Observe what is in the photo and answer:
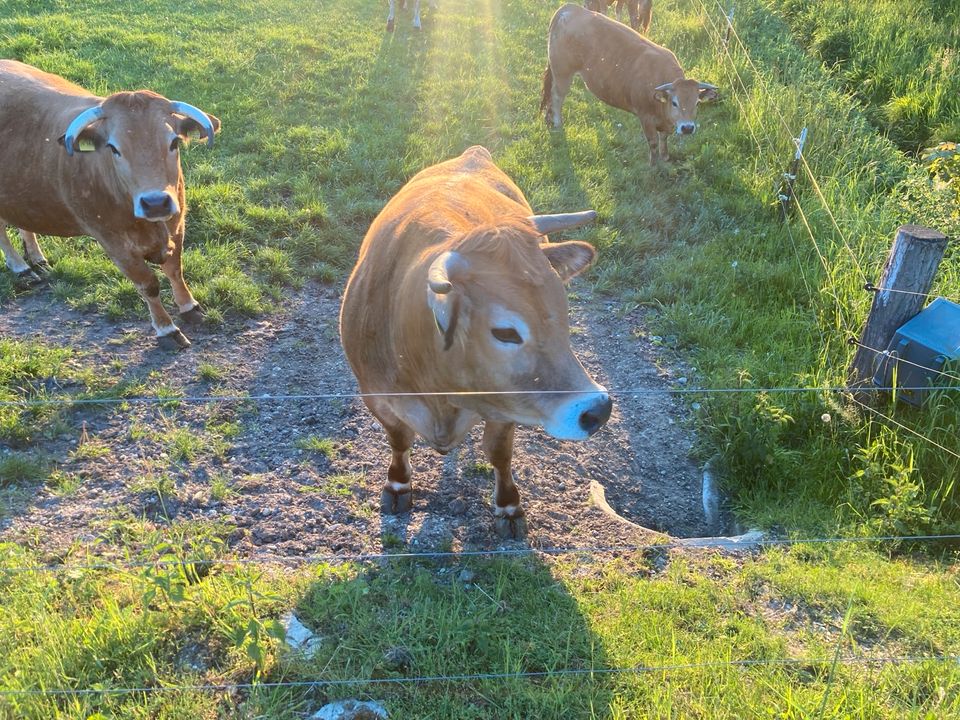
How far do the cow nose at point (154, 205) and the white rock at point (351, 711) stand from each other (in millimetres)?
3398

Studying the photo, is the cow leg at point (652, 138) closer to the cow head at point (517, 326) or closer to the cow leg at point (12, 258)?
the cow head at point (517, 326)

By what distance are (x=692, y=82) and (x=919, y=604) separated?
6724 millimetres

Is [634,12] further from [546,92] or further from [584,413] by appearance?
[584,413]

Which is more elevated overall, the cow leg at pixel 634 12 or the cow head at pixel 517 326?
the cow leg at pixel 634 12

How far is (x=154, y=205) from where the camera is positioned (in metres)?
4.70

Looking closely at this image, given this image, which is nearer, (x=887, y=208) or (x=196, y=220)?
(x=887, y=208)

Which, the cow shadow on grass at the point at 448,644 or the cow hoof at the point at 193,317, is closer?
the cow shadow on grass at the point at 448,644

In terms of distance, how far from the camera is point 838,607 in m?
3.26

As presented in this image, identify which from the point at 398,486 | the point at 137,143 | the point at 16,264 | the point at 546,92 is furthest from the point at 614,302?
the point at 16,264

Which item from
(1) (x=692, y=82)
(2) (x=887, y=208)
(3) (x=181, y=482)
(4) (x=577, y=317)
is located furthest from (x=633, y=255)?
(3) (x=181, y=482)

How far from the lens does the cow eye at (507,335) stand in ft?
9.05

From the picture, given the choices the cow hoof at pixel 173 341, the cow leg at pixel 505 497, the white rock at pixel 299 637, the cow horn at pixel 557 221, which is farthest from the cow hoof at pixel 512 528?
the cow hoof at pixel 173 341

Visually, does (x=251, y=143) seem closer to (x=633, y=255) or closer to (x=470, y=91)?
(x=470, y=91)

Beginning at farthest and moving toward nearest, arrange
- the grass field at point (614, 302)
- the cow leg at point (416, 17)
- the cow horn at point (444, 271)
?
the cow leg at point (416, 17) → the grass field at point (614, 302) → the cow horn at point (444, 271)
